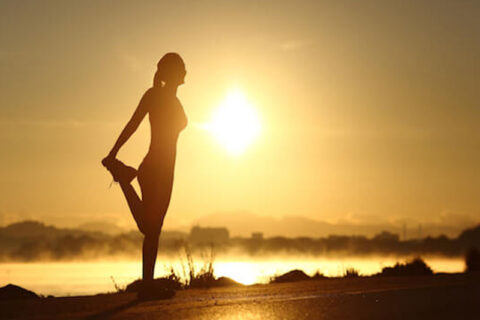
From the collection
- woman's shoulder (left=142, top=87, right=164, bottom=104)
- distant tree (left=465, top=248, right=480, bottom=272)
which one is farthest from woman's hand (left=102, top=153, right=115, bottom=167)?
distant tree (left=465, top=248, right=480, bottom=272)

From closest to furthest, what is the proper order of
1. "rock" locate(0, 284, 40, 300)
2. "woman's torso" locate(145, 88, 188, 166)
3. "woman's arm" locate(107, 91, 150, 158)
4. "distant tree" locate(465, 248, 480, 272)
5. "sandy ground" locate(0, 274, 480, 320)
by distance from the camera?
"sandy ground" locate(0, 274, 480, 320) → "woman's arm" locate(107, 91, 150, 158) → "woman's torso" locate(145, 88, 188, 166) → "rock" locate(0, 284, 40, 300) → "distant tree" locate(465, 248, 480, 272)

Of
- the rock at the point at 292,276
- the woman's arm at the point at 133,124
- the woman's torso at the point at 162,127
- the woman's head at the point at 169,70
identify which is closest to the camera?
the woman's arm at the point at 133,124

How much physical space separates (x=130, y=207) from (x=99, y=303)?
1.47 metres

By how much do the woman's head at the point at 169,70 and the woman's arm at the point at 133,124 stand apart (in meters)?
0.30

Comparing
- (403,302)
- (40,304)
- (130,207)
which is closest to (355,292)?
(403,302)

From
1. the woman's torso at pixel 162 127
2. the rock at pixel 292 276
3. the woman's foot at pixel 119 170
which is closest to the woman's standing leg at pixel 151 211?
the woman's foot at pixel 119 170

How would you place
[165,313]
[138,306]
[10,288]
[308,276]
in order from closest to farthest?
1. [165,313]
2. [138,306]
3. [10,288]
4. [308,276]

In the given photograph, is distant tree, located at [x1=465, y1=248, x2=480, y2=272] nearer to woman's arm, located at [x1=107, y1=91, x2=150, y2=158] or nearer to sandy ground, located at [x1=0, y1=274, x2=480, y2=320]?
sandy ground, located at [x1=0, y1=274, x2=480, y2=320]

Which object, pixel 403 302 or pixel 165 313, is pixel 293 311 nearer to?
pixel 165 313

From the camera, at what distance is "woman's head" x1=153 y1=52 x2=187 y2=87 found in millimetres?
10625

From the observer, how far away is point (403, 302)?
9.38 meters

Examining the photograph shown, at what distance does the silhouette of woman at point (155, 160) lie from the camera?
10258mm

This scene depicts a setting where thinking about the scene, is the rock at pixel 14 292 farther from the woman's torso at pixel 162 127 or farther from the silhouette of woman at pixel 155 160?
the woman's torso at pixel 162 127

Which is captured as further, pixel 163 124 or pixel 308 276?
pixel 308 276
